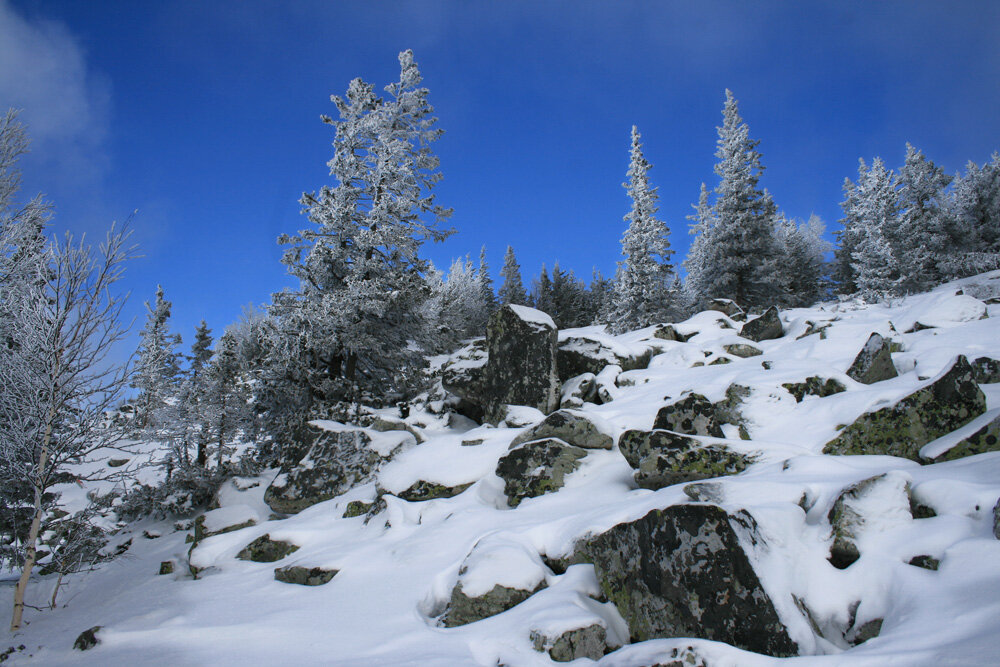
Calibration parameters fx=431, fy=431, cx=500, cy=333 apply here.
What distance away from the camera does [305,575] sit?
22.3 feet

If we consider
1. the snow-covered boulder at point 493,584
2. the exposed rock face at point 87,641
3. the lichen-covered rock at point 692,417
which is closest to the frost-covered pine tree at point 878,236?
the lichen-covered rock at point 692,417

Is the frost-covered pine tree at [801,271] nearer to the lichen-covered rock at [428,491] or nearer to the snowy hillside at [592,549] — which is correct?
the snowy hillside at [592,549]

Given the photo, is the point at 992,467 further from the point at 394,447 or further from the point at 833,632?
the point at 394,447

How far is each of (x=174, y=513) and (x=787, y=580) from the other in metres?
16.9

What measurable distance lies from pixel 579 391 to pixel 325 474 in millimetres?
6899

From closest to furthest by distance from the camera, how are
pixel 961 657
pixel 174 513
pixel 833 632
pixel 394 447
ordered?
pixel 961 657 < pixel 833 632 < pixel 394 447 < pixel 174 513

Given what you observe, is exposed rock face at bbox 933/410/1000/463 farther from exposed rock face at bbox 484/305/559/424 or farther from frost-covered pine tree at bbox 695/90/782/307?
frost-covered pine tree at bbox 695/90/782/307

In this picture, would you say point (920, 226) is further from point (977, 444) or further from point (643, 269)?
point (977, 444)

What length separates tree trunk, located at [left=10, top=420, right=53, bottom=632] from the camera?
6750 millimetres

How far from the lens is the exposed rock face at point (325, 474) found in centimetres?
1040

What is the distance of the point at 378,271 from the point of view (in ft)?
53.6

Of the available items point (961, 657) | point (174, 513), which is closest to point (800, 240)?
point (961, 657)

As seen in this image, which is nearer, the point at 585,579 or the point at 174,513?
the point at 585,579

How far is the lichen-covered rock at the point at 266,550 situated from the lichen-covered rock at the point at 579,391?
7.07 metres
